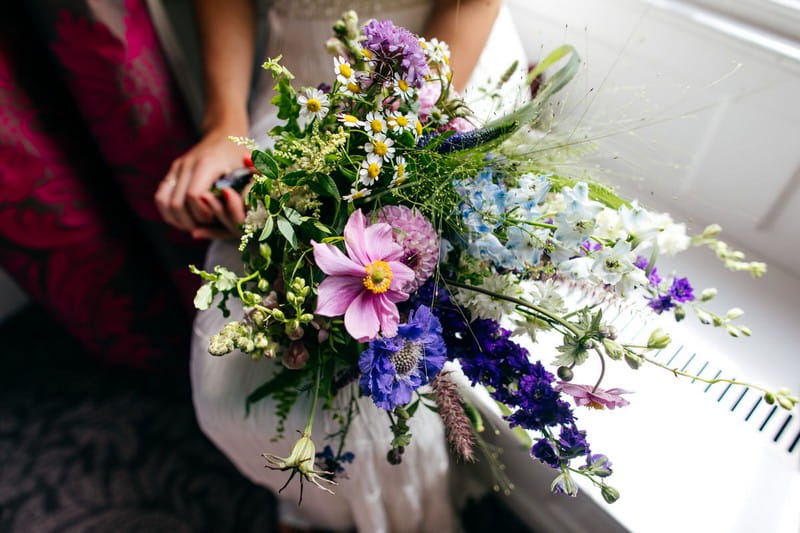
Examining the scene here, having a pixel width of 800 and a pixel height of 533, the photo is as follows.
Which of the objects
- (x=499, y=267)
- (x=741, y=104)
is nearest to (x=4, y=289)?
(x=499, y=267)

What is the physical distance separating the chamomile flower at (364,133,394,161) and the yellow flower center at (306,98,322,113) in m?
0.06

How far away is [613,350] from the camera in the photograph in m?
0.40

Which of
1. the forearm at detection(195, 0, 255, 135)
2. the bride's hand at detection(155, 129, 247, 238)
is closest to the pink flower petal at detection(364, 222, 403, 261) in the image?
the bride's hand at detection(155, 129, 247, 238)

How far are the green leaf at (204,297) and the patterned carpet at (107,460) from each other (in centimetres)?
89

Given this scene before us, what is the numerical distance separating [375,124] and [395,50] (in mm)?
67

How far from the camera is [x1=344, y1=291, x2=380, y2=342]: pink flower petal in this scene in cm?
39

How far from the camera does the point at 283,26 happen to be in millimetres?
959

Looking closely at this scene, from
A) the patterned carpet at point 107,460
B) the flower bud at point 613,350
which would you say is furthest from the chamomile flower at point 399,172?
the patterned carpet at point 107,460

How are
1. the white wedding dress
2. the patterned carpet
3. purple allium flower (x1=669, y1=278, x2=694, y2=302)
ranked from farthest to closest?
1. the patterned carpet
2. the white wedding dress
3. purple allium flower (x1=669, y1=278, x2=694, y2=302)

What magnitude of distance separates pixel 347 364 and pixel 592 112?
35cm

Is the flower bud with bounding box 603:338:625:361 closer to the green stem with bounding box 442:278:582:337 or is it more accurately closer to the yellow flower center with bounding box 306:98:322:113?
the green stem with bounding box 442:278:582:337

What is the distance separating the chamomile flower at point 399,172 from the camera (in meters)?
0.42

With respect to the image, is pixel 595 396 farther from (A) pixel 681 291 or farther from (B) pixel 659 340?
(A) pixel 681 291

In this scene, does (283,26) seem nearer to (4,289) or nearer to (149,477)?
(149,477)
